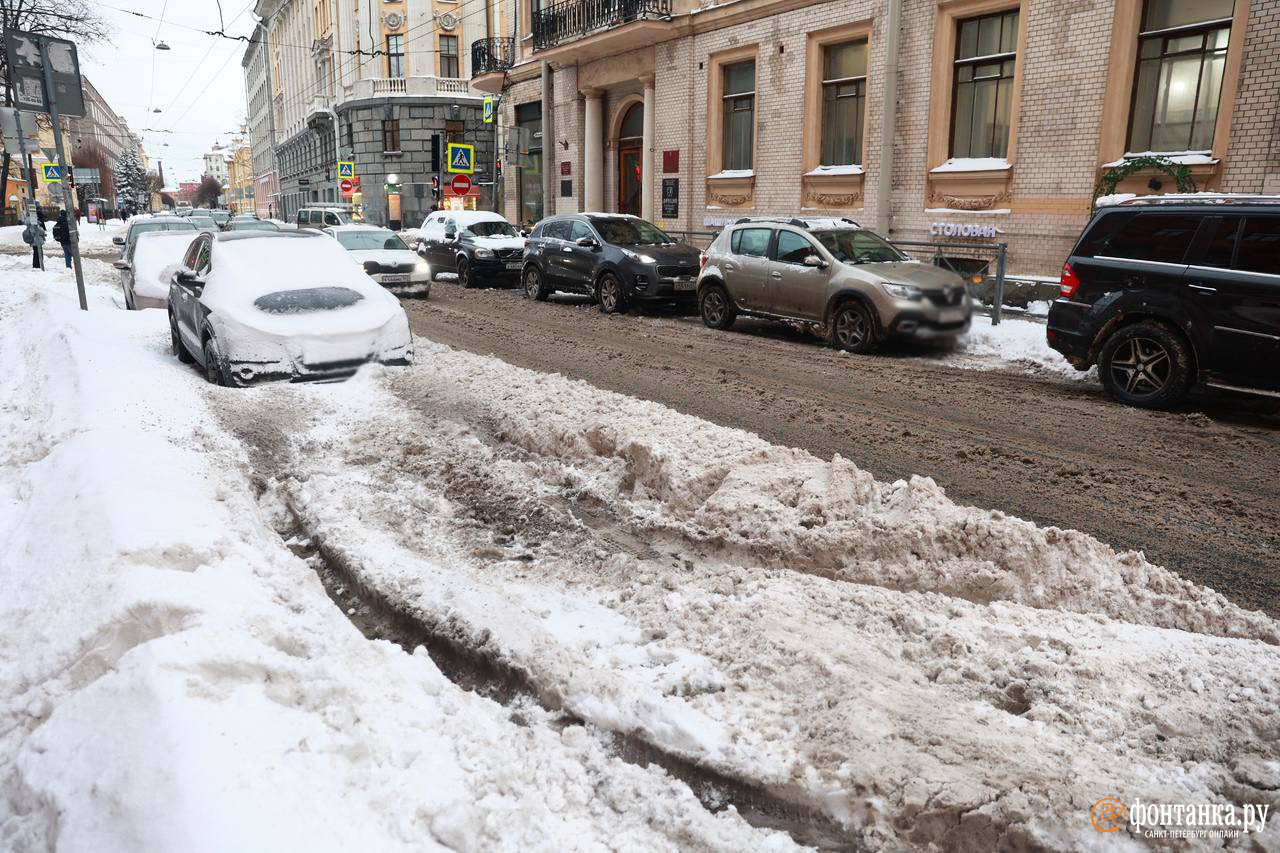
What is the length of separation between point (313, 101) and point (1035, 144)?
51994 mm

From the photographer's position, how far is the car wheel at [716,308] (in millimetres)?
13836

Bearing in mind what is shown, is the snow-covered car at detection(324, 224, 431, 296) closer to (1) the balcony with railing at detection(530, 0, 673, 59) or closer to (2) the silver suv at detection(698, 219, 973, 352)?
(2) the silver suv at detection(698, 219, 973, 352)

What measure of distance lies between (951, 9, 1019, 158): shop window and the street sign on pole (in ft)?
47.7

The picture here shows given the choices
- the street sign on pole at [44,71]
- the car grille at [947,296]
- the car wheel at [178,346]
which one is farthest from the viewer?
the street sign on pole at [44,71]

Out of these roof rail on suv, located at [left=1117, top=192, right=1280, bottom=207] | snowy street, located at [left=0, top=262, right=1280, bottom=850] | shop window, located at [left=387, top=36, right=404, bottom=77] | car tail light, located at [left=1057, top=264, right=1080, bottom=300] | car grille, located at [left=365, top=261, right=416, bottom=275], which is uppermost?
shop window, located at [left=387, top=36, right=404, bottom=77]

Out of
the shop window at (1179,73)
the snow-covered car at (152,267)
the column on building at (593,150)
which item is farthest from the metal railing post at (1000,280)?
the column on building at (593,150)

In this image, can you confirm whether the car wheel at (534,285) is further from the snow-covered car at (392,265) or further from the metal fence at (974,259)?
the metal fence at (974,259)

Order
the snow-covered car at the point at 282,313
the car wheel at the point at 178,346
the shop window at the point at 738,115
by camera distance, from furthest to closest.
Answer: the shop window at the point at 738,115
the car wheel at the point at 178,346
the snow-covered car at the point at 282,313

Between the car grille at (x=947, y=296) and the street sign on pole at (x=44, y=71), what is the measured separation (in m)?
11.3

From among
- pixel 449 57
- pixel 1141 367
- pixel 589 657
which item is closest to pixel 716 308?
pixel 1141 367

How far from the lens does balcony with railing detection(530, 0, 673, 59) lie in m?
22.5

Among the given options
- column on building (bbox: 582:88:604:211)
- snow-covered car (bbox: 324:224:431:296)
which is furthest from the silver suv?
column on building (bbox: 582:88:604:211)

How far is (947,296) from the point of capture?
895 centimetres

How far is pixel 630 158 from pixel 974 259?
1301cm
